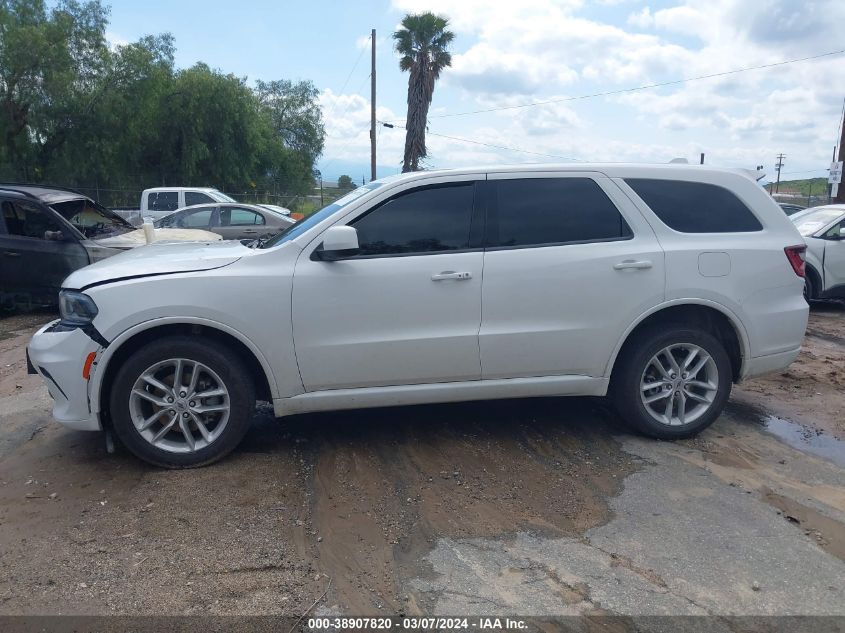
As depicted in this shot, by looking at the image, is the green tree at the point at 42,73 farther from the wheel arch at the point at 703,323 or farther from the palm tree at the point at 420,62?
the wheel arch at the point at 703,323

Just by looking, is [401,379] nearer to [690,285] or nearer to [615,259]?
[615,259]

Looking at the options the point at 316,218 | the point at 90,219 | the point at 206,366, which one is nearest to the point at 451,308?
the point at 316,218

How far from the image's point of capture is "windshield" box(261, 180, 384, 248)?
4570 millimetres

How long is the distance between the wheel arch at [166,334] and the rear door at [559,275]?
1.41 m

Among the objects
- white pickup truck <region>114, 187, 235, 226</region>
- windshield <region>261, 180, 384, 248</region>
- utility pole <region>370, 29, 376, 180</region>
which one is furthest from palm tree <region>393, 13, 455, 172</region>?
windshield <region>261, 180, 384, 248</region>

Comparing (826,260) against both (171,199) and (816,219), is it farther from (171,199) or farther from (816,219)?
(171,199)

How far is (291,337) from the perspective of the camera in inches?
166

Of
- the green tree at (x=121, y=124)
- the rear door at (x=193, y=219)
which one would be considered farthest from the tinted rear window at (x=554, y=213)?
the green tree at (x=121, y=124)

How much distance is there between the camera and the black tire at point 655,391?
184 inches

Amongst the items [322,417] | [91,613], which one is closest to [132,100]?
[322,417]

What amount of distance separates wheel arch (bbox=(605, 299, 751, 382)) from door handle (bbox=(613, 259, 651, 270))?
11.3 inches

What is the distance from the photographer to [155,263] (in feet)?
14.2

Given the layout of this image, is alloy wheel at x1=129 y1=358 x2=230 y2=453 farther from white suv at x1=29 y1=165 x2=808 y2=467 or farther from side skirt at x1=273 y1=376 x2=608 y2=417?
side skirt at x1=273 y1=376 x2=608 y2=417

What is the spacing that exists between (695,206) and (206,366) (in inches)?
135
